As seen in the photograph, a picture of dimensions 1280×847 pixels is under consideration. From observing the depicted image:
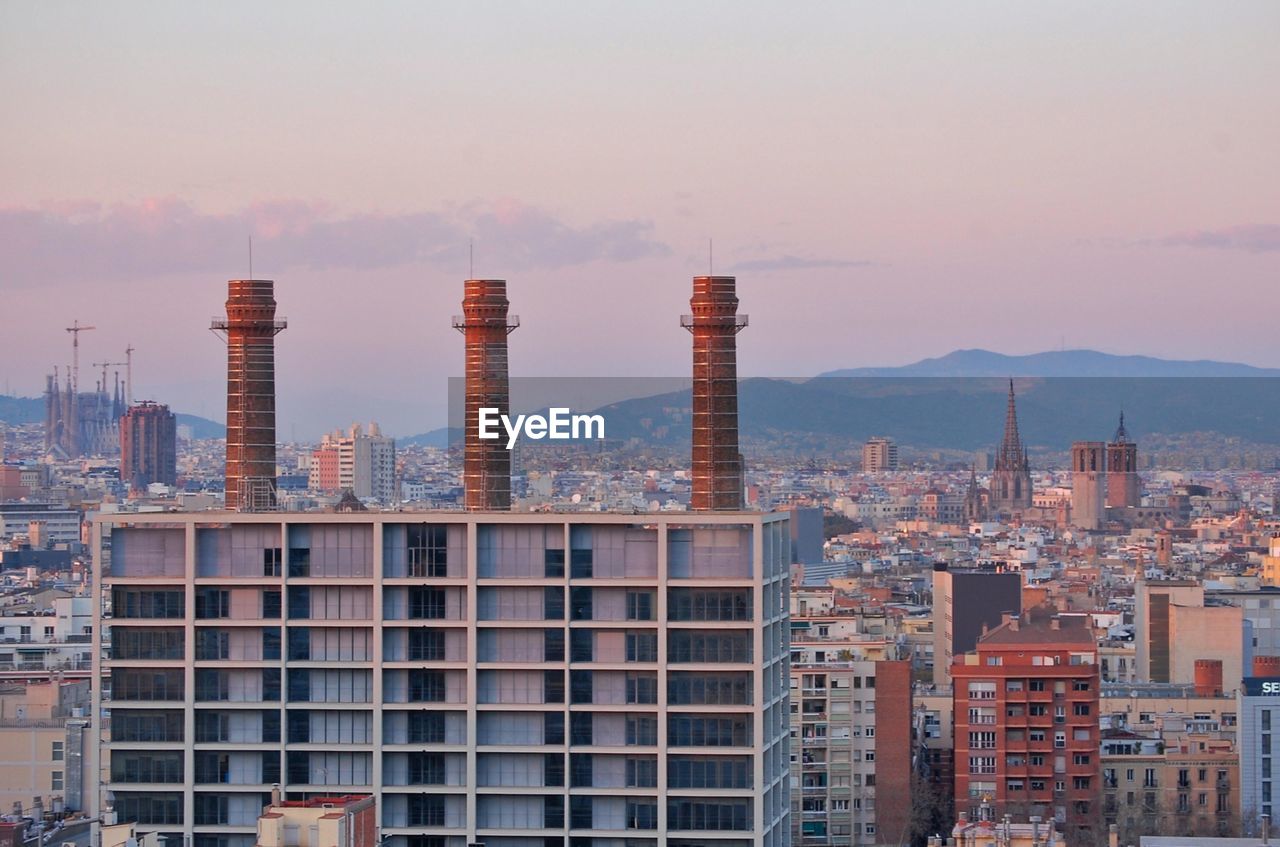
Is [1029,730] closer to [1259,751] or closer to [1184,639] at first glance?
[1259,751]

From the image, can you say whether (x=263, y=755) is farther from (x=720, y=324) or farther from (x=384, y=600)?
(x=720, y=324)

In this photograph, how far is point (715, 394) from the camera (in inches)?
2756

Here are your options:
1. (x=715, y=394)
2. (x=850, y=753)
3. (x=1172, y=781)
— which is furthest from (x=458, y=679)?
(x=1172, y=781)

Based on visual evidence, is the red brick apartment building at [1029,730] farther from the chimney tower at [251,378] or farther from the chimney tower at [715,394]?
the chimney tower at [251,378]

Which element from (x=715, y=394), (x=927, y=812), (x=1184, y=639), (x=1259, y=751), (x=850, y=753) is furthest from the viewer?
(x=1184, y=639)

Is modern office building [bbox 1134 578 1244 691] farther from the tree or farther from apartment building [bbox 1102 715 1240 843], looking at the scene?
the tree

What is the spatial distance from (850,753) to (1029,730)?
5797 mm

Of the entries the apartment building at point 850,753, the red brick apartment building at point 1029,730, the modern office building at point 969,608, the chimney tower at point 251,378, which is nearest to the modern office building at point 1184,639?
the modern office building at point 969,608

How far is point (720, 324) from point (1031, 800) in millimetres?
18828

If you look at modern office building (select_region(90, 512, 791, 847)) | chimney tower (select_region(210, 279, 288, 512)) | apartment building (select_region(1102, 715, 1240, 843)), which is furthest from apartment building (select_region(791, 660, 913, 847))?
modern office building (select_region(90, 512, 791, 847))

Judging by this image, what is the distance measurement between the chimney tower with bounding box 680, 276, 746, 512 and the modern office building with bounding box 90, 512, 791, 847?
14.2m

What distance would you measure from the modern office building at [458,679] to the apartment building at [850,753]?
24.8m

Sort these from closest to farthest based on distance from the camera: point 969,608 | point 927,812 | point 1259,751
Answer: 1. point 927,812
2. point 1259,751
3. point 969,608

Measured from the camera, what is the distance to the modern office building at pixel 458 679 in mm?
53969
